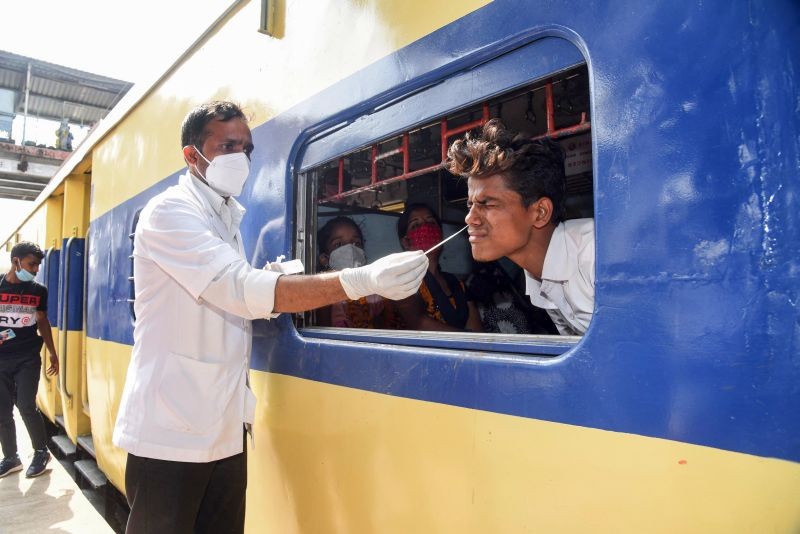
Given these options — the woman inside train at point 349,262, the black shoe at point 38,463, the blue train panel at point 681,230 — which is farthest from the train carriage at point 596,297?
the black shoe at point 38,463

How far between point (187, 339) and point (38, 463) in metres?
3.94

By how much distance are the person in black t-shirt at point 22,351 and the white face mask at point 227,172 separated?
158 inches

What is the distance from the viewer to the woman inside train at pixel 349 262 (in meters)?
2.14

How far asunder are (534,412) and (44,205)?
6.97 meters

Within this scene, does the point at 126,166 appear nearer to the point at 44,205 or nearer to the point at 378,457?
the point at 378,457

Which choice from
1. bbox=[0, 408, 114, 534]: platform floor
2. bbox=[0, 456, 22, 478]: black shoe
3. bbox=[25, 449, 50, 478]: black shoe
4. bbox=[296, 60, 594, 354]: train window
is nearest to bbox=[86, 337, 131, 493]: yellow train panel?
bbox=[0, 408, 114, 534]: platform floor

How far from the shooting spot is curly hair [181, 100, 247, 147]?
1.81 meters

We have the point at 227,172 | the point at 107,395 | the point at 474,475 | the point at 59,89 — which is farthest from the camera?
the point at 59,89

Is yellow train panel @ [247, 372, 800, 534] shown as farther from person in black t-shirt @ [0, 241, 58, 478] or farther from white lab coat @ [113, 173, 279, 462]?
person in black t-shirt @ [0, 241, 58, 478]

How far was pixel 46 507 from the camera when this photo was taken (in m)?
3.78

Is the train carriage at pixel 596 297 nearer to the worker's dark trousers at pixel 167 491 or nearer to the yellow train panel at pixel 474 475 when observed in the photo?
the yellow train panel at pixel 474 475

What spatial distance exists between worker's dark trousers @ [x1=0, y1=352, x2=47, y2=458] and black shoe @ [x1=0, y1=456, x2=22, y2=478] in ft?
0.14

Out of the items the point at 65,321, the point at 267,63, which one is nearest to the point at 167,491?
the point at 267,63

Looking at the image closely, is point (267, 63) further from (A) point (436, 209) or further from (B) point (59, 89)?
(B) point (59, 89)
